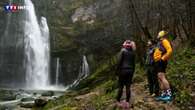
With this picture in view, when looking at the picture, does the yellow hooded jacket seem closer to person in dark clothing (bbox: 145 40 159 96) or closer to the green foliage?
person in dark clothing (bbox: 145 40 159 96)

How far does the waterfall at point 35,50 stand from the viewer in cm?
4563

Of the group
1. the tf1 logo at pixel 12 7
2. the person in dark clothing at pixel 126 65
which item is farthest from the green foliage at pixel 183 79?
the tf1 logo at pixel 12 7

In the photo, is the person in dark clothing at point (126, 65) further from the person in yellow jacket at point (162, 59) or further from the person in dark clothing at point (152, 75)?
the person in dark clothing at point (152, 75)

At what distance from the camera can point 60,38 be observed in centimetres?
4922

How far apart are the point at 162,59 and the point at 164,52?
18 cm

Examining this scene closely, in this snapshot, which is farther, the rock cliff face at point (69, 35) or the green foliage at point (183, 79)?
the rock cliff face at point (69, 35)

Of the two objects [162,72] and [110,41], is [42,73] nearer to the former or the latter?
[110,41]

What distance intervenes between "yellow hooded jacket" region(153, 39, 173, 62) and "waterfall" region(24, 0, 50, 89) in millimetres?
35328

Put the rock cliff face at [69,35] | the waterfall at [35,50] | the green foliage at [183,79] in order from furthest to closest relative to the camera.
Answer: the waterfall at [35,50]
the rock cliff face at [69,35]
the green foliage at [183,79]

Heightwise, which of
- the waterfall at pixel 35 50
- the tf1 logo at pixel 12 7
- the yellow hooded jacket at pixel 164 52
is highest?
the tf1 logo at pixel 12 7

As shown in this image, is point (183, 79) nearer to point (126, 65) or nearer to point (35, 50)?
point (126, 65)

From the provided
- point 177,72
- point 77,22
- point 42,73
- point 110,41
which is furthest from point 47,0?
point 177,72

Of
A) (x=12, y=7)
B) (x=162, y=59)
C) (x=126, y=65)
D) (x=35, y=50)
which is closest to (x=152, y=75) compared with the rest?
(x=162, y=59)

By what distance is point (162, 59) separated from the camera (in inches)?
390
